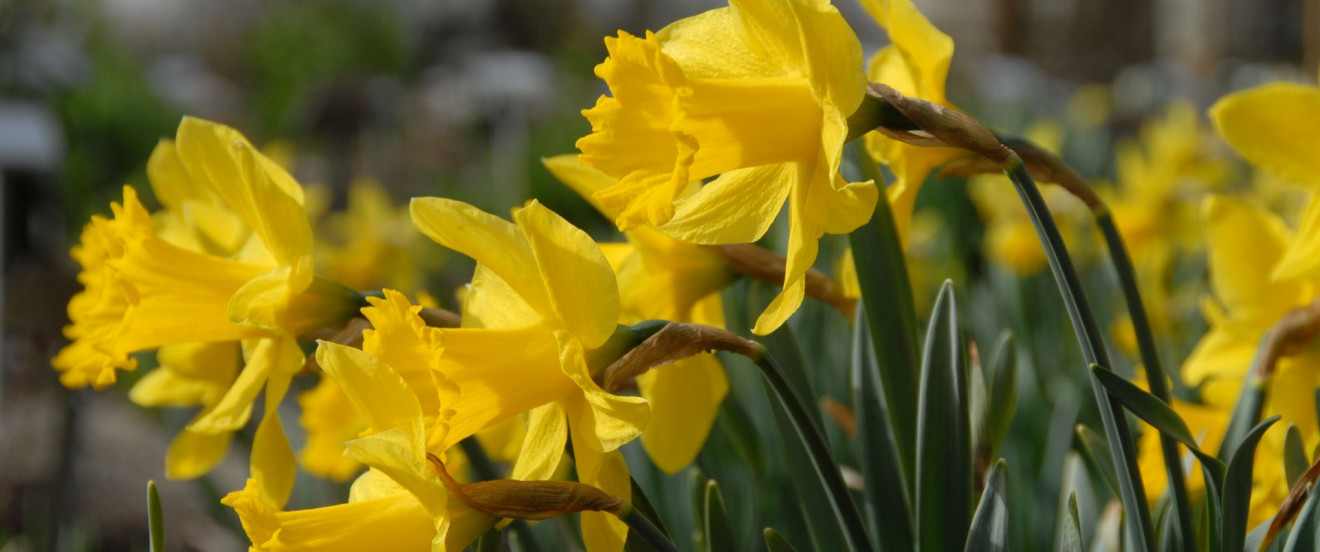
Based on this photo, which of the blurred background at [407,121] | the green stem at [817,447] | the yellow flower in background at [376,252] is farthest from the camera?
the yellow flower in background at [376,252]

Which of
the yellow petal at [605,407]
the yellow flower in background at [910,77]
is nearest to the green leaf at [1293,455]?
the yellow flower in background at [910,77]

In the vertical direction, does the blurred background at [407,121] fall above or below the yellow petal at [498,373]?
below

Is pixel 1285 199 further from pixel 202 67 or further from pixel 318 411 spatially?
pixel 202 67

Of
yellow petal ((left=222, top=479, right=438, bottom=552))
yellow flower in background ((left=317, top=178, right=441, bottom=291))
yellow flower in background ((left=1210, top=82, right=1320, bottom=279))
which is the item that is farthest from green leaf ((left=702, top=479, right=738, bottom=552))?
yellow flower in background ((left=317, top=178, right=441, bottom=291))

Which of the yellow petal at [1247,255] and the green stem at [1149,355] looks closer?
the green stem at [1149,355]

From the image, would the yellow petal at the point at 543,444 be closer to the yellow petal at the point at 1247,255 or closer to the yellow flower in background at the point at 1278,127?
the yellow flower in background at the point at 1278,127

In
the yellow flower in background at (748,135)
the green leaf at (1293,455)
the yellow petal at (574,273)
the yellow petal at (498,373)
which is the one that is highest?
the yellow flower in background at (748,135)
